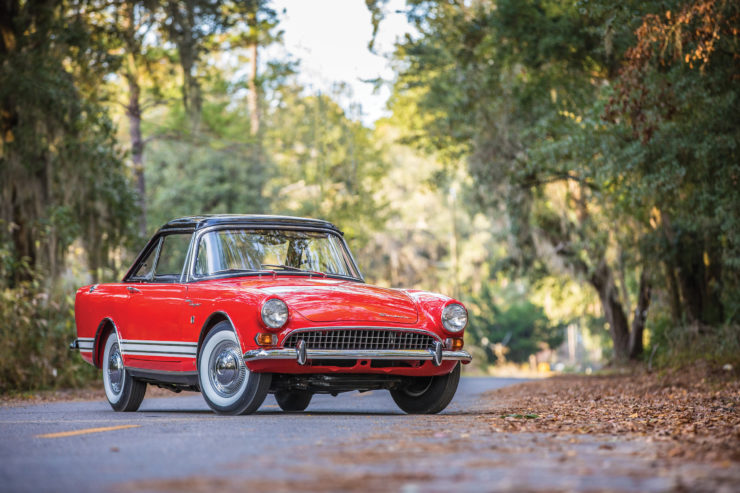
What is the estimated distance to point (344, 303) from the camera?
8797 millimetres

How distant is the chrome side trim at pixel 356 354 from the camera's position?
8.34m

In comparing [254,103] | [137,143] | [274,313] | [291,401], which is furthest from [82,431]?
[254,103]

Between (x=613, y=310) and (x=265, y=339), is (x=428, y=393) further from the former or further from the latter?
(x=613, y=310)

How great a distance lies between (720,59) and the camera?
15023 mm

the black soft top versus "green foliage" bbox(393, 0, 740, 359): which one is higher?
"green foliage" bbox(393, 0, 740, 359)

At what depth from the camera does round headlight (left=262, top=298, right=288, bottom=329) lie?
8398 millimetres

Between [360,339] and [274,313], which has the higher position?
[274,313]

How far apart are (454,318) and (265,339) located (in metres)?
1.83

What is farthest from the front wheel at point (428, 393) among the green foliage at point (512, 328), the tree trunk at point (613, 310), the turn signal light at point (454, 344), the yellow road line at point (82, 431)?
the green foliage at point (512, 328)

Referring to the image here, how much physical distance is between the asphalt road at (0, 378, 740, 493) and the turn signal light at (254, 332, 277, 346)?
647mm

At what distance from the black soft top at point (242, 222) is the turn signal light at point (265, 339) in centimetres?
201

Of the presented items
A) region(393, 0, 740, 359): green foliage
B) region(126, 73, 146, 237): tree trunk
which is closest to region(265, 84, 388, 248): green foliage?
region(393, 0, 740, 359): green foliage

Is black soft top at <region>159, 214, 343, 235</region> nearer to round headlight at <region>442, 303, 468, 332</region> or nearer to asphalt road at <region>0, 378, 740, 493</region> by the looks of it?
round headlight at <region>442, 303, 468, 332</region>

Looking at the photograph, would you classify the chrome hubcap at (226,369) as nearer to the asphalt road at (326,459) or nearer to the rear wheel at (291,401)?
the asphalt road at (326,459)
